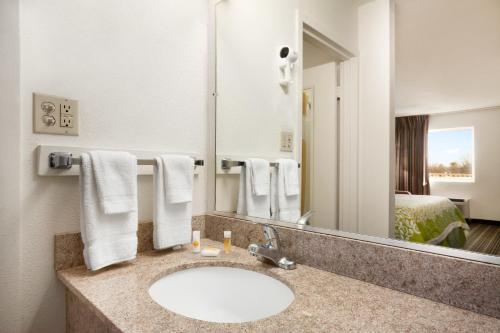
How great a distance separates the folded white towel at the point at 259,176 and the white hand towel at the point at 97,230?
1.69 feet

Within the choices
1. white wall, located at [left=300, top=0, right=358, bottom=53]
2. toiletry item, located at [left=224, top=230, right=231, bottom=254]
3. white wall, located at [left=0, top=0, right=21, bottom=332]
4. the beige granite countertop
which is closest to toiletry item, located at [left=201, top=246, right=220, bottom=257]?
toiletry item, located at [left=224, top=230, right=231, bottom=254]

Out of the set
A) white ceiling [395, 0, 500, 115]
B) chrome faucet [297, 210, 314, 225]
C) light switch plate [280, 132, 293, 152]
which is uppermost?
white ceiling [395, 0, 500, 115]

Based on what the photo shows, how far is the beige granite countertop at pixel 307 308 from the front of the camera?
0.57 meters

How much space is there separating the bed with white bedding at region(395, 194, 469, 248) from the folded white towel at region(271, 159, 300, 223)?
13.8 inches

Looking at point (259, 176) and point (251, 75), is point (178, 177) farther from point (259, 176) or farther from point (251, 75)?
point (251, 75)

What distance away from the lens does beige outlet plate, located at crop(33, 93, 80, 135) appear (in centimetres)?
85

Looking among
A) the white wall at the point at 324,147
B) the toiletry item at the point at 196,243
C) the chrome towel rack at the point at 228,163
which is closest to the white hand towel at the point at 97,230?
the toiletry item at the point at 196,243

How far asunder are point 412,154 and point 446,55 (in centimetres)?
25

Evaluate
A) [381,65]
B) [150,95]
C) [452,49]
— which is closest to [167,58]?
[150,95]

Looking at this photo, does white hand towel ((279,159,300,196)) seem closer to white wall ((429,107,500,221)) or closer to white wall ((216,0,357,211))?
white wall ((216,0,357,211))

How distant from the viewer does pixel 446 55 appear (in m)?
0.72

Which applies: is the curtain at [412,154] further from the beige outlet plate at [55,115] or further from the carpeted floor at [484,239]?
the beige outlet plate at [55,115]

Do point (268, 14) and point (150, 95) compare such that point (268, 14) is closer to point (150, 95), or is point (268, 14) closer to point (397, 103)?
point (150, 95)

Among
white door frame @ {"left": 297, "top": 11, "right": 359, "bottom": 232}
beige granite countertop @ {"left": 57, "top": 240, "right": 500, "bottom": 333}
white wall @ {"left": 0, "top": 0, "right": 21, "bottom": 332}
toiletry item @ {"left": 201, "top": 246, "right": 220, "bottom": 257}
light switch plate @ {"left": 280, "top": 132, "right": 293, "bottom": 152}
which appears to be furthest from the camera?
light switch plate @ {"left": 280, "top": 132, "right": 293, "bottom": 152}
